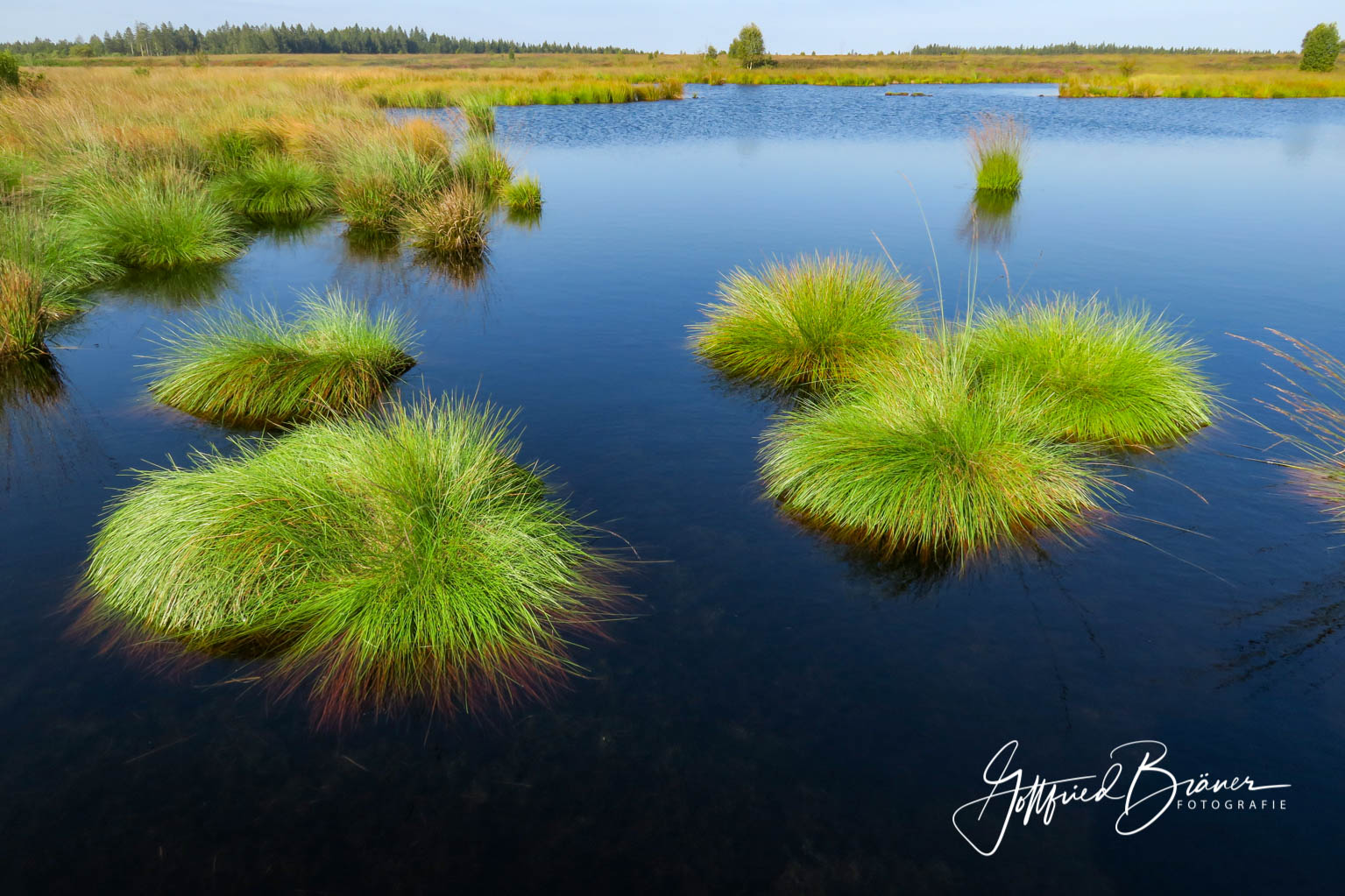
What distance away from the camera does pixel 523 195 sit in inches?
543

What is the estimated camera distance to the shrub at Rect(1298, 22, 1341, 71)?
157 ft

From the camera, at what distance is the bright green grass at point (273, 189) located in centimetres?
1298

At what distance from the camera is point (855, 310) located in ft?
21.9

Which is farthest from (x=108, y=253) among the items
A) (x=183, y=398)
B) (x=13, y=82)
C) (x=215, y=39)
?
(x=215, y=39)

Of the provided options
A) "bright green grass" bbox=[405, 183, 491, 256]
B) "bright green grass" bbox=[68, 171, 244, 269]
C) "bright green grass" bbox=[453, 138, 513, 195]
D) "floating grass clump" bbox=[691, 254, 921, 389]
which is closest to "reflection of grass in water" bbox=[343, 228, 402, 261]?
"bright green grass" bbox=[405, 183, 491, 256]

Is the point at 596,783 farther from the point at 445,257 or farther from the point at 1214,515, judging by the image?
the point at 445,257

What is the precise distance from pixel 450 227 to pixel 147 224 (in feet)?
12.2

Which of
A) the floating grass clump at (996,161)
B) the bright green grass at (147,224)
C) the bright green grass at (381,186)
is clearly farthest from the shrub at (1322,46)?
the bright green grass at (147,224)

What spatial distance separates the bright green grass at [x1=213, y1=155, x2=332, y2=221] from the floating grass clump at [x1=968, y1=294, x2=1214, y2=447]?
11.8m

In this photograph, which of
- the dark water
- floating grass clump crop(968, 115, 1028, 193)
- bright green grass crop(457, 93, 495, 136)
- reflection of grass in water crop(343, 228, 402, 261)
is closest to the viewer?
the dark water

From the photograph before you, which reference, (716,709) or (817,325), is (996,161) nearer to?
(817,325)

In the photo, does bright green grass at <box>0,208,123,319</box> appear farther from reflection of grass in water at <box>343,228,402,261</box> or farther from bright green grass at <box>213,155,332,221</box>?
bright green grass at <box>213,155,332,221</box>

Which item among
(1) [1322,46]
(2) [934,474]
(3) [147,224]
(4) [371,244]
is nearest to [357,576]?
(2) [934,474]

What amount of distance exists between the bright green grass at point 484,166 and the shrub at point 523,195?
0.48 m
